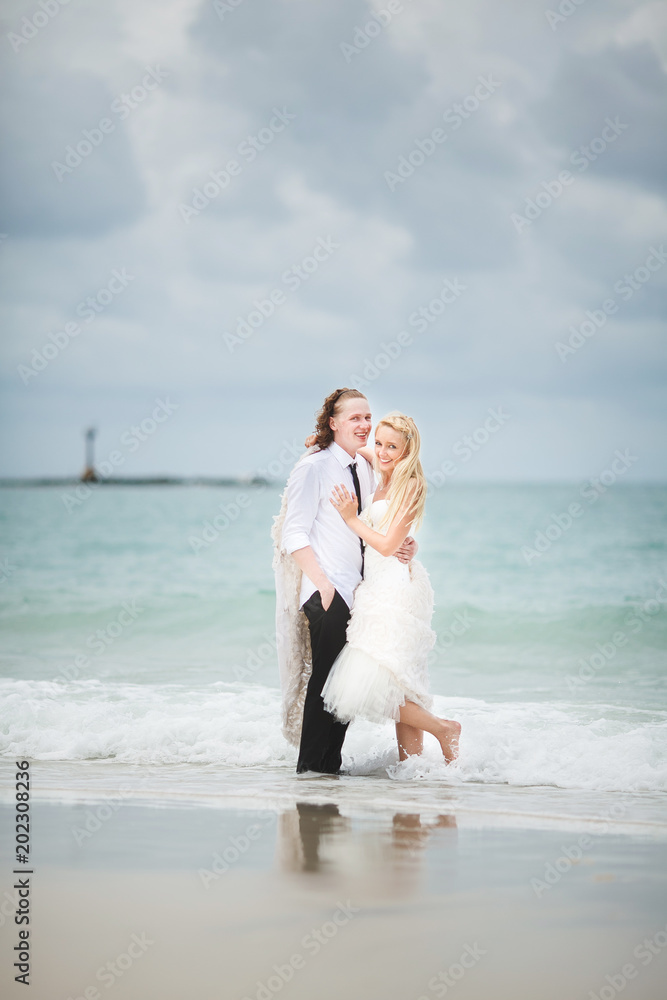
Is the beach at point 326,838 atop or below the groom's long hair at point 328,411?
below

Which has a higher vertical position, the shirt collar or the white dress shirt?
the shirt collar

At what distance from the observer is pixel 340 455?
17.8 feet

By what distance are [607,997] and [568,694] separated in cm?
679

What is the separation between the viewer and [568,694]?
941cm

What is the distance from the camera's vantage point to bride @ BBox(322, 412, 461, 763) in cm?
512

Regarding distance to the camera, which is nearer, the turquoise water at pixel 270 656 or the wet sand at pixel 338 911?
the wet sand at pixel 338 911
